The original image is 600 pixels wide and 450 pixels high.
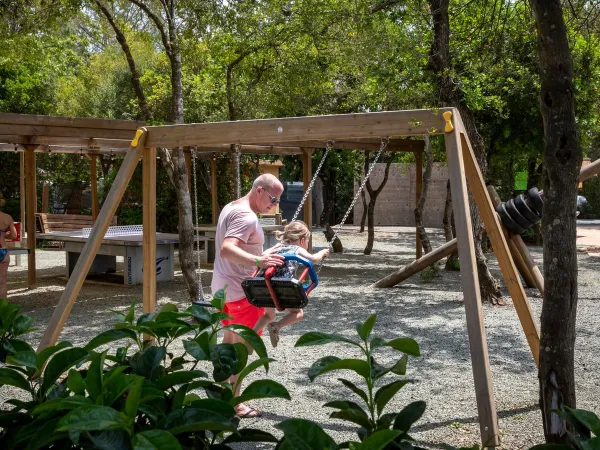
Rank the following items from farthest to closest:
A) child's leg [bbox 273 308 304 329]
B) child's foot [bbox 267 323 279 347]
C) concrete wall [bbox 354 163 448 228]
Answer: concrete wall [bbox 354 163 448 228] < child's foot [bbox 267 323 279 347] < child's leg [bbox 273 308 304 329]

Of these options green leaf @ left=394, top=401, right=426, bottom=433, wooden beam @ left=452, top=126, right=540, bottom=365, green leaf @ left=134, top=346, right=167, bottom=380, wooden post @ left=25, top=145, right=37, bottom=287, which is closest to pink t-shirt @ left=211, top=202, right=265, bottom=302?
wooden beam @ left=452, top=126, right=540, bottom=365

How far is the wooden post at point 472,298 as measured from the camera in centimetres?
406

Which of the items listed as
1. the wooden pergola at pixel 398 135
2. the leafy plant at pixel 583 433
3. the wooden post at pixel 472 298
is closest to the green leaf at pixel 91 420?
the leafy plant at pixel 583 433

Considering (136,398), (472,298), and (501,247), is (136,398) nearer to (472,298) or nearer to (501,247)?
(472,298)

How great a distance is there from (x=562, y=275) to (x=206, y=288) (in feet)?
27.9

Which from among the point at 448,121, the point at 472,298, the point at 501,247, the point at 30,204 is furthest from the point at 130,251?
the point at 472,298

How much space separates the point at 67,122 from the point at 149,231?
4.28 m

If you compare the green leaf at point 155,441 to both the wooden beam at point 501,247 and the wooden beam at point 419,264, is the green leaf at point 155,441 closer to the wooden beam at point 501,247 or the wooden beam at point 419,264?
the wooden beam at point 501,247

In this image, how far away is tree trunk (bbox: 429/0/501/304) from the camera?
9203mm

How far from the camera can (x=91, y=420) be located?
1506mm

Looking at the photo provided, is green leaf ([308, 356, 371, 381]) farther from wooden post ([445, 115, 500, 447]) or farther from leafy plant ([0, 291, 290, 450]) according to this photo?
wooden post ([445, 115, 500, 447])

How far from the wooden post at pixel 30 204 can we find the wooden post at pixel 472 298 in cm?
873

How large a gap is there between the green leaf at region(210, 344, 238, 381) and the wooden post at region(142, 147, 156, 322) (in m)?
4.33

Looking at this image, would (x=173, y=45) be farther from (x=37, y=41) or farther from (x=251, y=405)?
(x=251, y=405)
